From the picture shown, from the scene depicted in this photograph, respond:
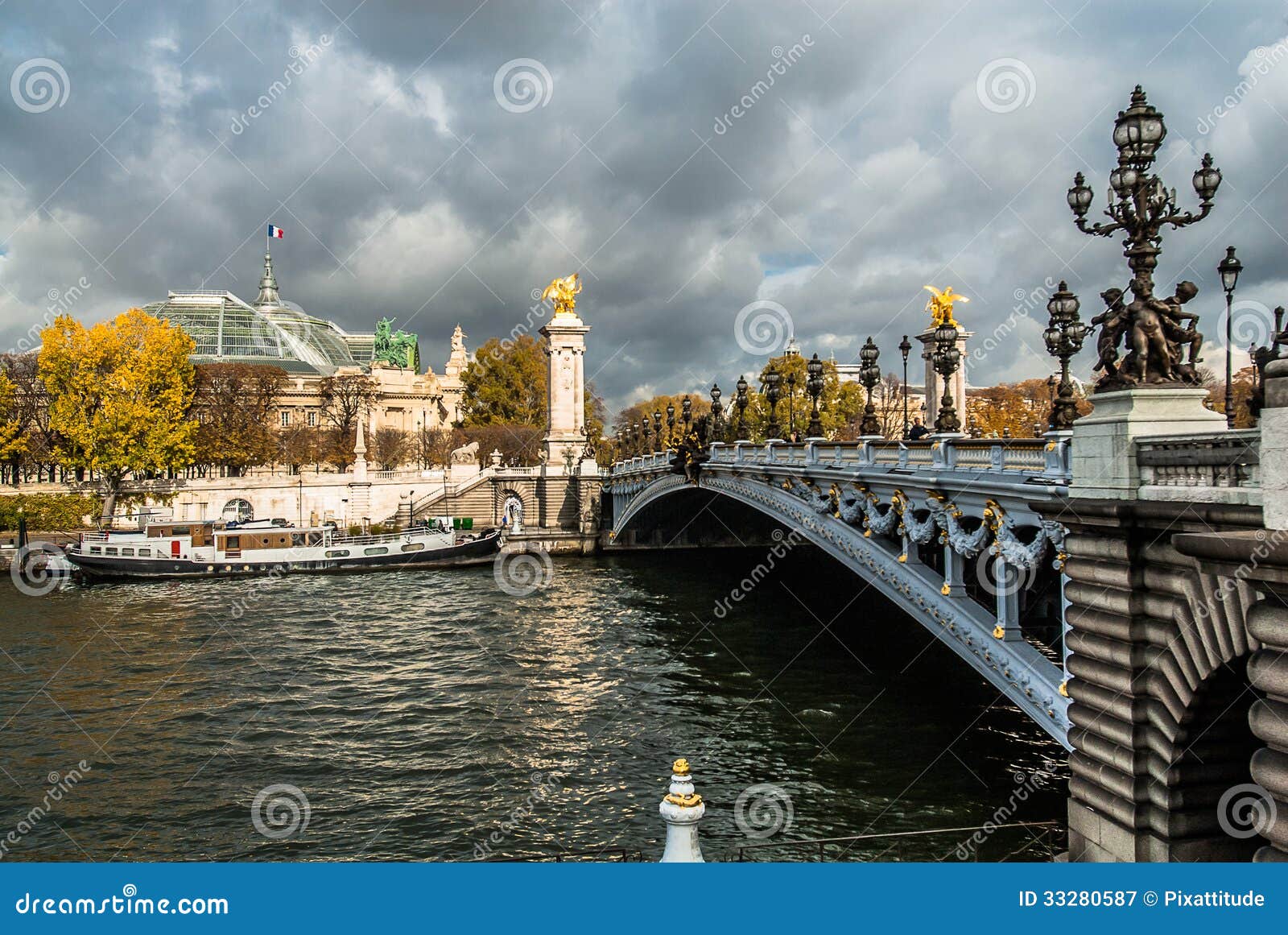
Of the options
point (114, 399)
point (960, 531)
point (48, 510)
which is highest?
point (114, 399)

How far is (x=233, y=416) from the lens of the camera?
5431 cm

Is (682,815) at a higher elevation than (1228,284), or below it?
below

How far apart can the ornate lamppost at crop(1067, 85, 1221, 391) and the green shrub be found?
45.8m

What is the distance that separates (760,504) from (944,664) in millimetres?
6083

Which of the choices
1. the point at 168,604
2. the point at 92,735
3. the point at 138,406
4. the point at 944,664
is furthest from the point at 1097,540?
the point at 138,406

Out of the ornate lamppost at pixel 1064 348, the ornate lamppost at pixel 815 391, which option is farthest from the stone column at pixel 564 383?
the ornate lamppost at pixel 1064 348

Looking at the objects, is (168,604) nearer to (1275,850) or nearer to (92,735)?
(92,735)

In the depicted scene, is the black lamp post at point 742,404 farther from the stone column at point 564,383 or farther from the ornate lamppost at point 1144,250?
the stone column at point 564,383

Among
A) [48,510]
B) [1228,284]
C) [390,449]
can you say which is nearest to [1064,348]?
[1228,284]

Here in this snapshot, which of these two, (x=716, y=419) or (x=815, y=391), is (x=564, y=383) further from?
(x=815, y=391)

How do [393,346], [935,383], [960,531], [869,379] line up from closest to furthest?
[960,531]
[869,379]
[935,383]
[393,346]

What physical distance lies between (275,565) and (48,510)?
13290mm

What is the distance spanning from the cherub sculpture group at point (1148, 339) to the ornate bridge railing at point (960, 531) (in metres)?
1.40

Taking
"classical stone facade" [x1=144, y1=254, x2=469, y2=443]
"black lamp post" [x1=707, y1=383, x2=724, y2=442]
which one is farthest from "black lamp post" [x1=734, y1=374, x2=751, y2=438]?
"classical stone facade" [x1=144, y1=254, x2=469, y2=443]
